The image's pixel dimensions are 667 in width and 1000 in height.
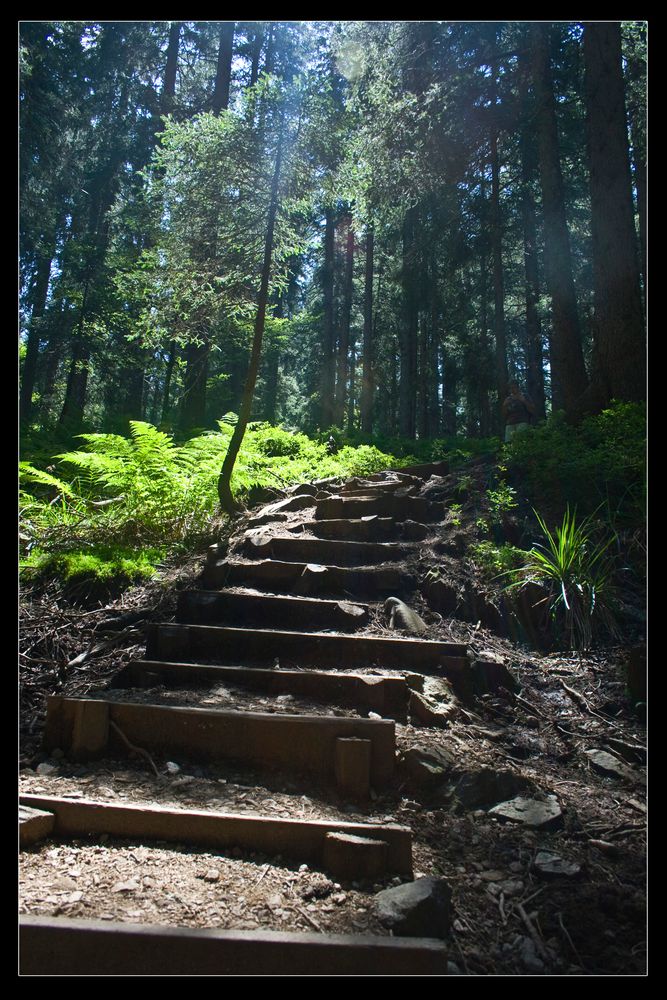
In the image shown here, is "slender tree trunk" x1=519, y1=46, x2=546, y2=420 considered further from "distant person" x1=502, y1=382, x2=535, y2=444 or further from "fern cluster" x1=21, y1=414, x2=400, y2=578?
"fern cluster" x1=21, y1=414, x2=400, y2=578

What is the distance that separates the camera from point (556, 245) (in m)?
9.20

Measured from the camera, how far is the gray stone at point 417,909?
1576 millimetres

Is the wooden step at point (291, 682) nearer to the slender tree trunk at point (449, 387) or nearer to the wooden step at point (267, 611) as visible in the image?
the wooden step at point (267, 611)

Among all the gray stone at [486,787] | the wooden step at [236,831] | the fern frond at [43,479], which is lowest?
the gray stone at [486,787]

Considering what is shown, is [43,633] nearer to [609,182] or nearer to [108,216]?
[609,182]

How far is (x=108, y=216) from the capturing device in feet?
40.5

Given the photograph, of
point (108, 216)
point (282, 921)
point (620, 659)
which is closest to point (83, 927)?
point (282, 921)

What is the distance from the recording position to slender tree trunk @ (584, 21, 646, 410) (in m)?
6.69

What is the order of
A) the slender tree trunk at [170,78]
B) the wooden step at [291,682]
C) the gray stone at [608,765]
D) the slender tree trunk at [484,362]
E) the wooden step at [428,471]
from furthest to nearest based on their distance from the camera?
the slender tree trunk at [484,362] < the slender tree trunk at [170,78] < the wooden step at [428,471] < the wooden step at [291,682] < the gray stone at [608,765]

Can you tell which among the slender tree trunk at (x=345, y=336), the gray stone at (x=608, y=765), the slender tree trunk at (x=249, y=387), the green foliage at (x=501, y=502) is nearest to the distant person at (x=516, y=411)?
the green foliage at (x=501, y=502)

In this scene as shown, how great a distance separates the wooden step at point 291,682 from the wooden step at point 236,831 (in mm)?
882

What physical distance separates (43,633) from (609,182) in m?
8.07

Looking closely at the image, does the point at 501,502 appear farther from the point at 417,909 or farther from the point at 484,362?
the point at 484,362

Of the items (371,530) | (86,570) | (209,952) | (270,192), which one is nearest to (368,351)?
(270,192)
